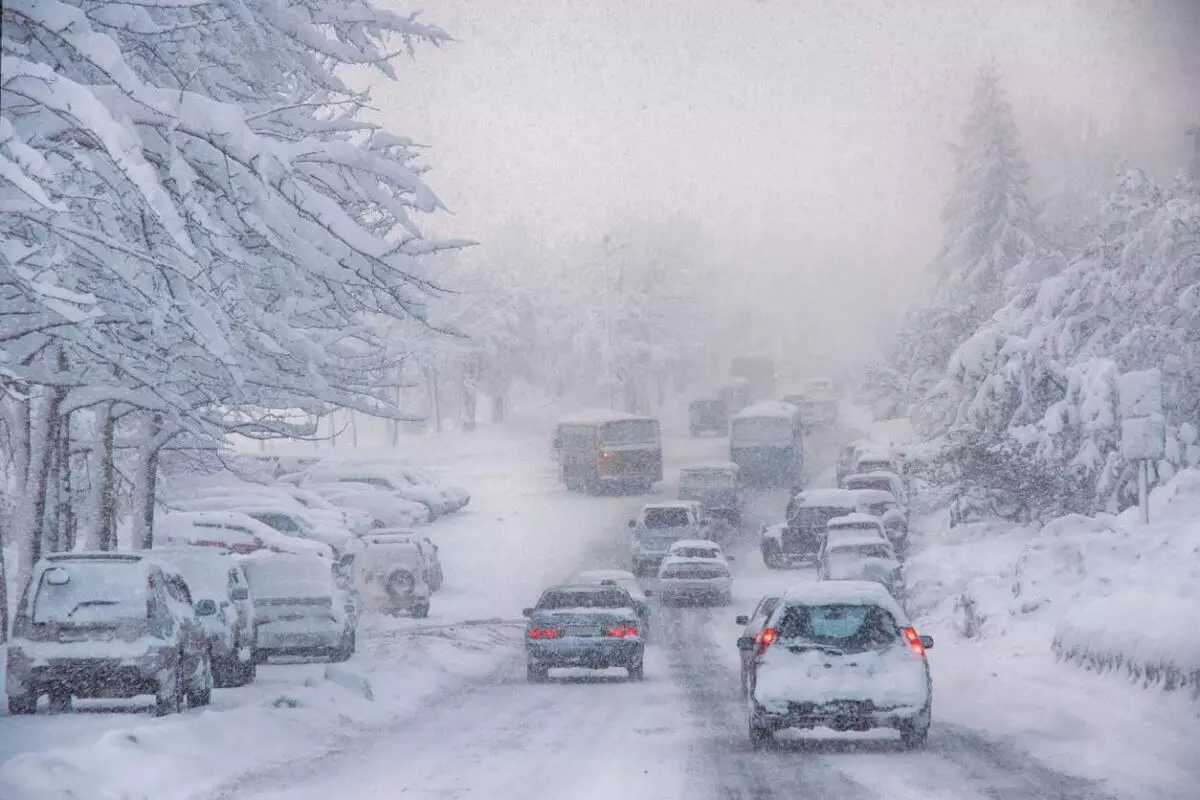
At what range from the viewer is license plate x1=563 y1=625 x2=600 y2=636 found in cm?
2328

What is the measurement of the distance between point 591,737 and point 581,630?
7.44 meters

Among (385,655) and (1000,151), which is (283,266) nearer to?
(385,655)

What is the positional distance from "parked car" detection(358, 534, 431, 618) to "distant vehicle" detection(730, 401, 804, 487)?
27.8 meters

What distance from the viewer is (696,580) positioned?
36.3 metres

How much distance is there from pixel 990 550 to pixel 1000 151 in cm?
3949

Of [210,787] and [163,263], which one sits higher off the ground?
[163,263]

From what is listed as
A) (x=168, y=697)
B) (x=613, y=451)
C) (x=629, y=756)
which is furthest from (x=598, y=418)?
(x=629, y=756)

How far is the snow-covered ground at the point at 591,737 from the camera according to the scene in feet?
39.2

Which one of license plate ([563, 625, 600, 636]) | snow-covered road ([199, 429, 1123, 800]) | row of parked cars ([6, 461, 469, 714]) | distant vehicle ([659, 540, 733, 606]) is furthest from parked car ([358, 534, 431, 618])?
license plate ([563, 625, 600, 636])

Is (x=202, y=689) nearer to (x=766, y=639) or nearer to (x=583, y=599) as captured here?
(x=766, y=639)

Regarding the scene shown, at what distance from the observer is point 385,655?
84.4ft

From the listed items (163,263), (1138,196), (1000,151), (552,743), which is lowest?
(552,743)

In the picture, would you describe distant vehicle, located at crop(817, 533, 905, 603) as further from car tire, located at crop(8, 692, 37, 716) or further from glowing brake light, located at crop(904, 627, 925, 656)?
car tire, located at crop(8, 692, 37, 716)

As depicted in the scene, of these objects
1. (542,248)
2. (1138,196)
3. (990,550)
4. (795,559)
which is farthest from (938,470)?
(542,248)
